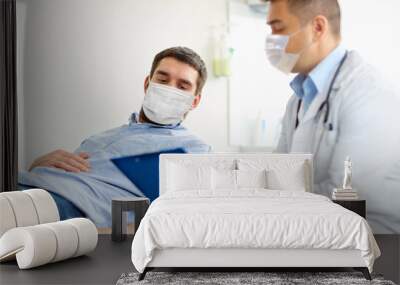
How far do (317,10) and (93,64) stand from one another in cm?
233

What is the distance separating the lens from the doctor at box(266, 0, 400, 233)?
686cm

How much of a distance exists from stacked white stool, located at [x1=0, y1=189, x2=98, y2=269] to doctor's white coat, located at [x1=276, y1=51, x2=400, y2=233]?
251 centimetres

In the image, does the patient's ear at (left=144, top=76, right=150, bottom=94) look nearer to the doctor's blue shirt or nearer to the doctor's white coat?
the doctor's blue shirt

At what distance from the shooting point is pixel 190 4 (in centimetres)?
707

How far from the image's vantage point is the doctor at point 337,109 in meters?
6.86

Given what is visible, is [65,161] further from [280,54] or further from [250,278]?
[250,278]

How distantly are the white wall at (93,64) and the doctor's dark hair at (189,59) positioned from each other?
56 mm

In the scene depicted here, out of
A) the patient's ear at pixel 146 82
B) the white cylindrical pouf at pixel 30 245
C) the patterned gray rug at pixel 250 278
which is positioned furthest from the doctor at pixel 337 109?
the white cylindrical pouf at pixel 30 245

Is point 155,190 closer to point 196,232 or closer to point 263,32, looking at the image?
point 263,32

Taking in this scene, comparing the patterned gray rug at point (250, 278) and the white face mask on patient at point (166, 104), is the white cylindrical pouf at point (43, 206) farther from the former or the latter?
the white face mask on patient at point (166, 104)

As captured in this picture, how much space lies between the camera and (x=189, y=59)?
7.07 metres

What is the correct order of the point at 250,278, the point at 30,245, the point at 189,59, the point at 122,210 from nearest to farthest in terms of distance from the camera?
1. the point at 250,278
2. the point at 30,245
3. the point at 122,210
4. the point at 189,59

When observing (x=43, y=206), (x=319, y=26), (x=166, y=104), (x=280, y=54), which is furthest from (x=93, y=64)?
(x=319, y=26)

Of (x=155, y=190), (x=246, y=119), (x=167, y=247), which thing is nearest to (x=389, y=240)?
(x=246, y=119)
